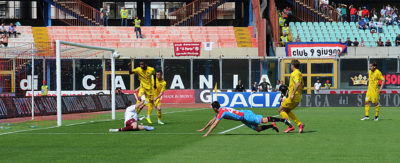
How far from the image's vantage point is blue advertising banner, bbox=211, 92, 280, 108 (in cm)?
3678

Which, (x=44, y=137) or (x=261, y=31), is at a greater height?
(x=261, y=31)

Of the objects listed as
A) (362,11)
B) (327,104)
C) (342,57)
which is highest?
(362,11)

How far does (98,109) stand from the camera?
33.1 metres

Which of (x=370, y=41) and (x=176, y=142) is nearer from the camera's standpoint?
(x=176, y=142)

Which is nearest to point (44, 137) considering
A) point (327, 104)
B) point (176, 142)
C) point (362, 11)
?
point (176, 142)

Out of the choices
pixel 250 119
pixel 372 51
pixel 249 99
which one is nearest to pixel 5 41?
pixel 249 99

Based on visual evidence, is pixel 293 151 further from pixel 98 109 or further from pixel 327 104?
pixel 327 104

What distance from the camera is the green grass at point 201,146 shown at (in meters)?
10.7

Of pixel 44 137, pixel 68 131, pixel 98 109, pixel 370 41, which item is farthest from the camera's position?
pixel 370 41

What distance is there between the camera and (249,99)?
3691 cm

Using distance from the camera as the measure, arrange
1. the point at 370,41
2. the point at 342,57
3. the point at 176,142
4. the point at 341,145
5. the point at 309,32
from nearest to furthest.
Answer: the point at 341,145
the point at 176,142
the point at 342,57
the point at 370,41
the point at 309,32

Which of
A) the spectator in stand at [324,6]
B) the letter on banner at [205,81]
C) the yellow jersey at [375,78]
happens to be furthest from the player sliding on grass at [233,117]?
the spectator in stand at [324,6]

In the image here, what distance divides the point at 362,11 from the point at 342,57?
469 inches

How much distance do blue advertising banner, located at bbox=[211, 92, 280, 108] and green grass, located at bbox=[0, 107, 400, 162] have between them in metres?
19.7
